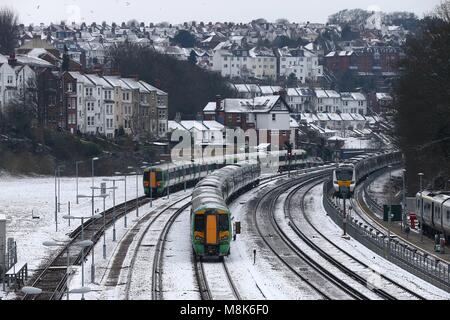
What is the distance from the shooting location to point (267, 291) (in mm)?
35625

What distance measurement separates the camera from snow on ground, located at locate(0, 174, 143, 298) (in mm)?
50281

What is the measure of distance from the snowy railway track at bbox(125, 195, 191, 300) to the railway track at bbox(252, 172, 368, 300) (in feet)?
17.3

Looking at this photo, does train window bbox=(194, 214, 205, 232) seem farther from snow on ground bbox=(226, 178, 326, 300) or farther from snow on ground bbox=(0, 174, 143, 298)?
snow on ground bbox=(0, 174, 143, 298)

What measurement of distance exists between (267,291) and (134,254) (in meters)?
12.3

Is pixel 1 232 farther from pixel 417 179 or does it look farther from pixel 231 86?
pixel 231 86

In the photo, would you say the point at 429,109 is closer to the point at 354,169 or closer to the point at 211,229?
the point at 354,169

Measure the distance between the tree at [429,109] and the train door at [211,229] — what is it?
31369mm

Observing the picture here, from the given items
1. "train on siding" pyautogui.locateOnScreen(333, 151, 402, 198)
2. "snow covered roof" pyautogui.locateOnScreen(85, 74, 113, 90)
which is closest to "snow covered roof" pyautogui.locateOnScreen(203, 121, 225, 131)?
"snow covered roof" pyautogui.locateOnScreen(85, 74, 113, 90)

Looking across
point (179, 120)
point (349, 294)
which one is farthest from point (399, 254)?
point (179, 120)

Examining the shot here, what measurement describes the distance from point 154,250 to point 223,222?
541 cm

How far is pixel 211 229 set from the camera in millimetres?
43531

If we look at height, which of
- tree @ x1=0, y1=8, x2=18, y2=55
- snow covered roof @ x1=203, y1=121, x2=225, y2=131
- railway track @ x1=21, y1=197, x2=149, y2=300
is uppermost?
tree @ x1=0, y1=8, x2=18, y2=55

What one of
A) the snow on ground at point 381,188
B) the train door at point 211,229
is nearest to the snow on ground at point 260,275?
the train door at point 211,229
